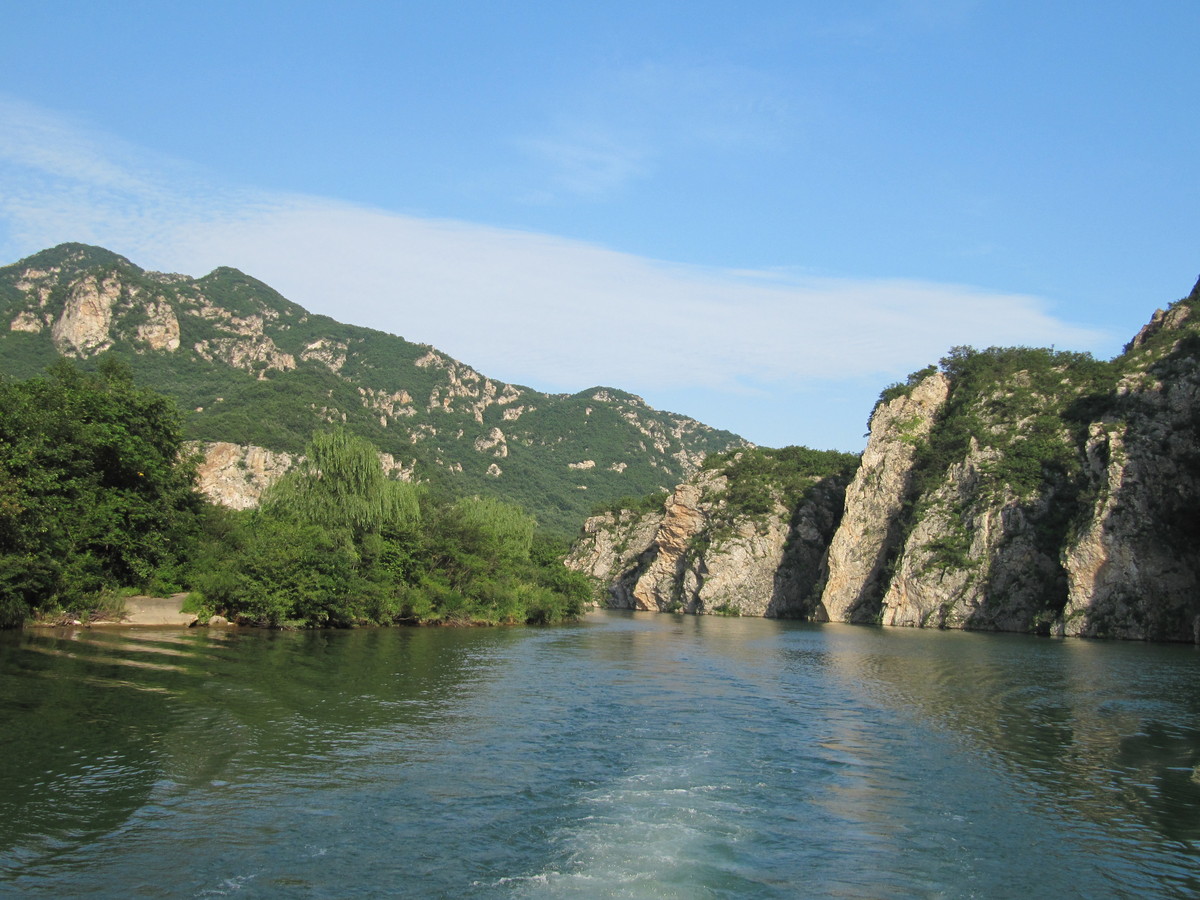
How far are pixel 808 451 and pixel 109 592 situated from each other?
108481 mm

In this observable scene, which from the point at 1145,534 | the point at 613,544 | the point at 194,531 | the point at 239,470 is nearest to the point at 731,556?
the point at 613,544

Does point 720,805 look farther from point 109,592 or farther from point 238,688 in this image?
point 109,592

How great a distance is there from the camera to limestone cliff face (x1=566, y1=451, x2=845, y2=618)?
114 meters

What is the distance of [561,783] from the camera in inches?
653

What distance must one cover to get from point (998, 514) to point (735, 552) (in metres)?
40.0

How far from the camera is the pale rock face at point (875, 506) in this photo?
97.0m

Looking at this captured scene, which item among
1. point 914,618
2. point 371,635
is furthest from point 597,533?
point 371,635

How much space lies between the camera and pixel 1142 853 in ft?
43.4

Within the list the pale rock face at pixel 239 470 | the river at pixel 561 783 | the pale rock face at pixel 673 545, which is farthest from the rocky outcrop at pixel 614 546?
the river at pixel 561 783

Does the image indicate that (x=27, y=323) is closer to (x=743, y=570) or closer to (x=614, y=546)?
(x=614, y=546)

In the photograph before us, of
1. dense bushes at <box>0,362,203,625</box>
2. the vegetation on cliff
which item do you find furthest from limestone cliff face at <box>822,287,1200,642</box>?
dense bushes at <box>0,362,203,625</box>

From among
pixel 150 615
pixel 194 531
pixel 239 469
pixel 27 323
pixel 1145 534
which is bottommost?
pixel 150 615

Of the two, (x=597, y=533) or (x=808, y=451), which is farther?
(x=597, y=533)

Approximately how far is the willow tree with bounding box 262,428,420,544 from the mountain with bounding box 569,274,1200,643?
52.5 meters
